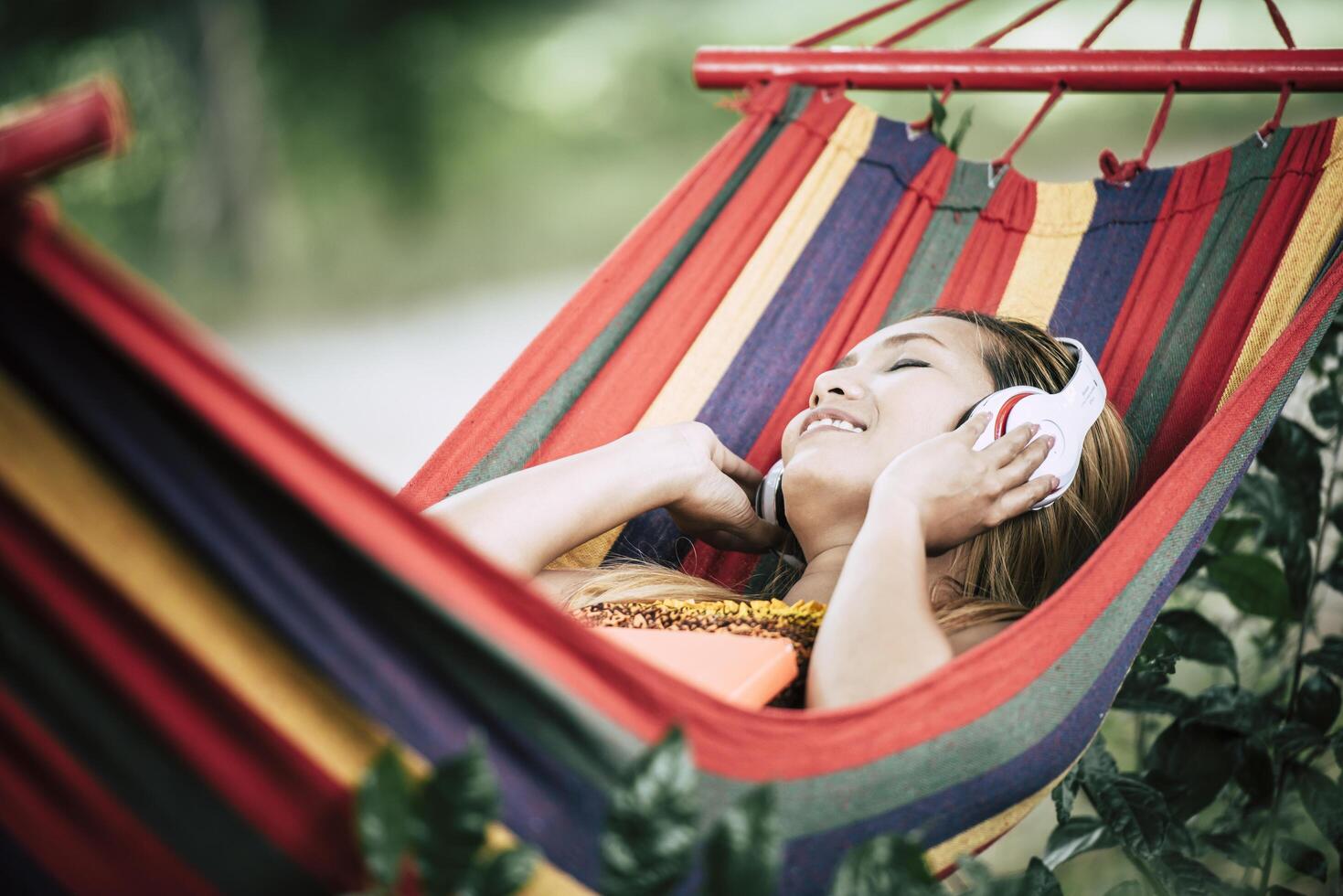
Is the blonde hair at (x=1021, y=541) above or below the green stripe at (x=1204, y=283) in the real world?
below

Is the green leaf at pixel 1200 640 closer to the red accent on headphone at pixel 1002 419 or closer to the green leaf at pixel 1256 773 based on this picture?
the green leaf at pixel 1256 773

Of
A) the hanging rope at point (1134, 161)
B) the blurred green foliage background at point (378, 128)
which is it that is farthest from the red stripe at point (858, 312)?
the blurred green foliage background at point (378, 128)

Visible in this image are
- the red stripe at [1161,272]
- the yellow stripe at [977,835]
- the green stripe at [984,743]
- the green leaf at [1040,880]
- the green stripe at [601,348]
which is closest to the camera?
the green stripe at [984,743]

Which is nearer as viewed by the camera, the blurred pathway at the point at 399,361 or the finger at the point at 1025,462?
the finger at the point at 1025,462

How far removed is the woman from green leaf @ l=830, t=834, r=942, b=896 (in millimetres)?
325

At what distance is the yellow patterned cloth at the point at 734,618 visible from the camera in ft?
3.49

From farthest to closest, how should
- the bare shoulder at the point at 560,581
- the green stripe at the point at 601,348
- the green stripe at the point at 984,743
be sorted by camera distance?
1. the green stripe at the point at 601,348
2. the bare shoulder at the point at 560,581
3. the green stripe at the point at 984,743

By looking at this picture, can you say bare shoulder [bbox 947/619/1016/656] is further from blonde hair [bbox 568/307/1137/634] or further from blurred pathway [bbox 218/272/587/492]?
blurred pathway [bbox 218/272/587/492]

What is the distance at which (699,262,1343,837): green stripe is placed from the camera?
787 mm

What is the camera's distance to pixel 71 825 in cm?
67

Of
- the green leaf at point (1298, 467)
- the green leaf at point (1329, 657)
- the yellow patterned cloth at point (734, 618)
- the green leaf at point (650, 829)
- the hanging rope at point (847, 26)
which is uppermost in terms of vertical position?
the hanging rope at point (847, 26)

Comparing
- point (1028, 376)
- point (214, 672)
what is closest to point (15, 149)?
point (214, 672)

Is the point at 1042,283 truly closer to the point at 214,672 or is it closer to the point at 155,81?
the point at 214,672

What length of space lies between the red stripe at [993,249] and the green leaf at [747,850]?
1.11 metres
